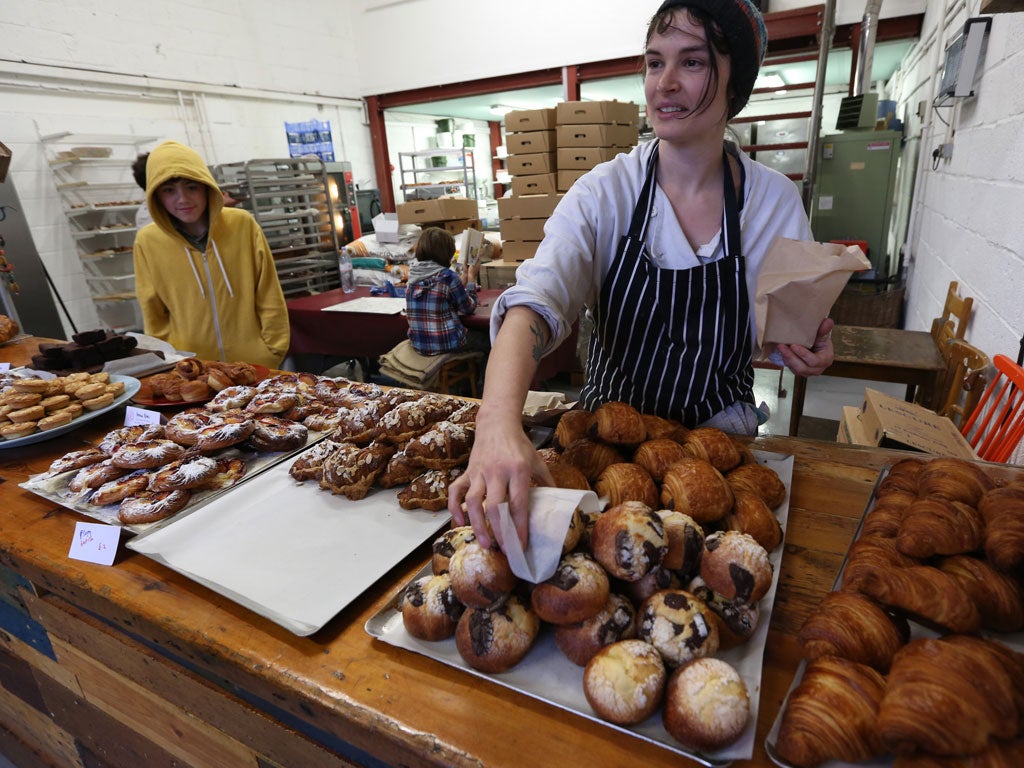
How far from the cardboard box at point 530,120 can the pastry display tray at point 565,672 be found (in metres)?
6.09

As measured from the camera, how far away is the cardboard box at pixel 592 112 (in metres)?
6.01

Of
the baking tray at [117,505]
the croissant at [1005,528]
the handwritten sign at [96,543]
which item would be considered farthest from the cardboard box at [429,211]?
the croissant at [1005,528]

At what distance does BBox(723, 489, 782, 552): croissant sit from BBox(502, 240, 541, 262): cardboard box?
5.77 metres

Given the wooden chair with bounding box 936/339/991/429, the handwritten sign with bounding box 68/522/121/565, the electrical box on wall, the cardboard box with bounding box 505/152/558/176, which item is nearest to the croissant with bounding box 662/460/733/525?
the handwritten sign with bounding box 68/522/121/565

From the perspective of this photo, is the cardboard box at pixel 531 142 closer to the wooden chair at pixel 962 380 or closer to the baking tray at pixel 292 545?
the wooden chair at pixel 962 380

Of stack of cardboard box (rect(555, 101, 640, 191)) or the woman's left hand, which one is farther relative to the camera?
stack of cardboard box (rect(555, 101, 640, 191))

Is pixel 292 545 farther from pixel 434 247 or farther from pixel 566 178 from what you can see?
pixel 566 178

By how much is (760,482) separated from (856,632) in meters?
0.44

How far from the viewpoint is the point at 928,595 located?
2.59 feet

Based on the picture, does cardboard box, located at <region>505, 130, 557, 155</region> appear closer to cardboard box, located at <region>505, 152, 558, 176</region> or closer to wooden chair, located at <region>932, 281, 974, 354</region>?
cardboard box, located at <region>505, 152, 558, 176</region>

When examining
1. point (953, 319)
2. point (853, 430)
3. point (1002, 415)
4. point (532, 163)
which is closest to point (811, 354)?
point (1002, 415)

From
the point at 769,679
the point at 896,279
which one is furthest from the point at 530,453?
the point at 896,279

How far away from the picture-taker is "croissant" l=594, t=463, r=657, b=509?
107cm

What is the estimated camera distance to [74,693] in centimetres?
175
